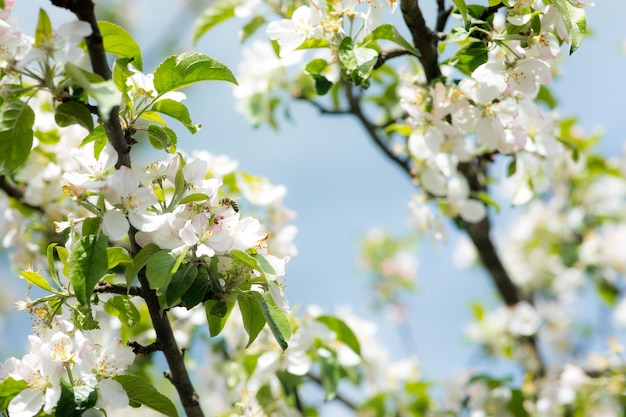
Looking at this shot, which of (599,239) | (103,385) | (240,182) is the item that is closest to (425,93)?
(240,182)

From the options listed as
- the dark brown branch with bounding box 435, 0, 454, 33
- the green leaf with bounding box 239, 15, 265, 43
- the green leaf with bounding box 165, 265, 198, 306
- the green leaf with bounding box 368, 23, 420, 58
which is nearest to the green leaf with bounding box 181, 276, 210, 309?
the green leaf with bounding box 165, 265, 198, 306

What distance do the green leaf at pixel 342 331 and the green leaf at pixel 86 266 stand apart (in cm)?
89

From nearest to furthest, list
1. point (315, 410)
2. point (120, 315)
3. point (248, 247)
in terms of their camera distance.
→ 1. point (248, 247)
2. point (120, 315)
3. point (315, 410)

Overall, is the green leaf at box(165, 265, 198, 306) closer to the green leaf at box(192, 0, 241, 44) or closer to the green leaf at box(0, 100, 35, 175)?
the green leaf at box(0, 100, 35, 175)

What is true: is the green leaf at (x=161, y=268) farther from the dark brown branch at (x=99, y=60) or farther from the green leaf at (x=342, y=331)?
the green leaf at (x=342, y=331)

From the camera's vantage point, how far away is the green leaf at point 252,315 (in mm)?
1220

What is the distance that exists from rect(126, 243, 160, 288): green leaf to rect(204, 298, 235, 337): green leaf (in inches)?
5.6

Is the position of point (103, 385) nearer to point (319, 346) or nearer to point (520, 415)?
point (319, 346)

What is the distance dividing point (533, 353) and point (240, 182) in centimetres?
169

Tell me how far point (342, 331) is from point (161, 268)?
0.92 m

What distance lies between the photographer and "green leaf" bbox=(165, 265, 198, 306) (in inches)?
42.3

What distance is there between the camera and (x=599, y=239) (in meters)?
3.47

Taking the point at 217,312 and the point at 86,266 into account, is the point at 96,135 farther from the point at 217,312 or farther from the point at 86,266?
the point at 217,312

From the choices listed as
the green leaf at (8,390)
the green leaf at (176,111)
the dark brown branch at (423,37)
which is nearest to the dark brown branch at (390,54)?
the dark brown branch at (423,37)
